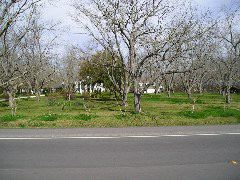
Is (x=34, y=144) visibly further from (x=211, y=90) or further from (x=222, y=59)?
(x=211, y=90)

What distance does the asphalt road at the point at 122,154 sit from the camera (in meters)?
7.03

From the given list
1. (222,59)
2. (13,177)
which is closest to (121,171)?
(13,177)

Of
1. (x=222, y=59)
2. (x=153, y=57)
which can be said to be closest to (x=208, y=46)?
(x=222, y=59)

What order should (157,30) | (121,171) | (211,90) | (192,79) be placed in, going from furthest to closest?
(211,90)
(192,79)
(157,30)
(121,171)

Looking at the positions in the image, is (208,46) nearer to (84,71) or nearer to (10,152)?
(84,71)

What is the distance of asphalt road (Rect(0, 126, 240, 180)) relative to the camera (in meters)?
7.03

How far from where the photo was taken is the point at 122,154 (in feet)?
29.6

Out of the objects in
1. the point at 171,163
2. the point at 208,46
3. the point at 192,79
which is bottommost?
the point at 171,163

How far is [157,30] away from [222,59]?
23491 mm

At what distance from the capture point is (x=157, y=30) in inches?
834

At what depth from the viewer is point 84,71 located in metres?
53.1

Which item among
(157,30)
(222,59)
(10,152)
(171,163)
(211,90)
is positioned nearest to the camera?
(171,163)

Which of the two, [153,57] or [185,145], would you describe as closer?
[185,145]

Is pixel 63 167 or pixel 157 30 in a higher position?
pixel 157 30
